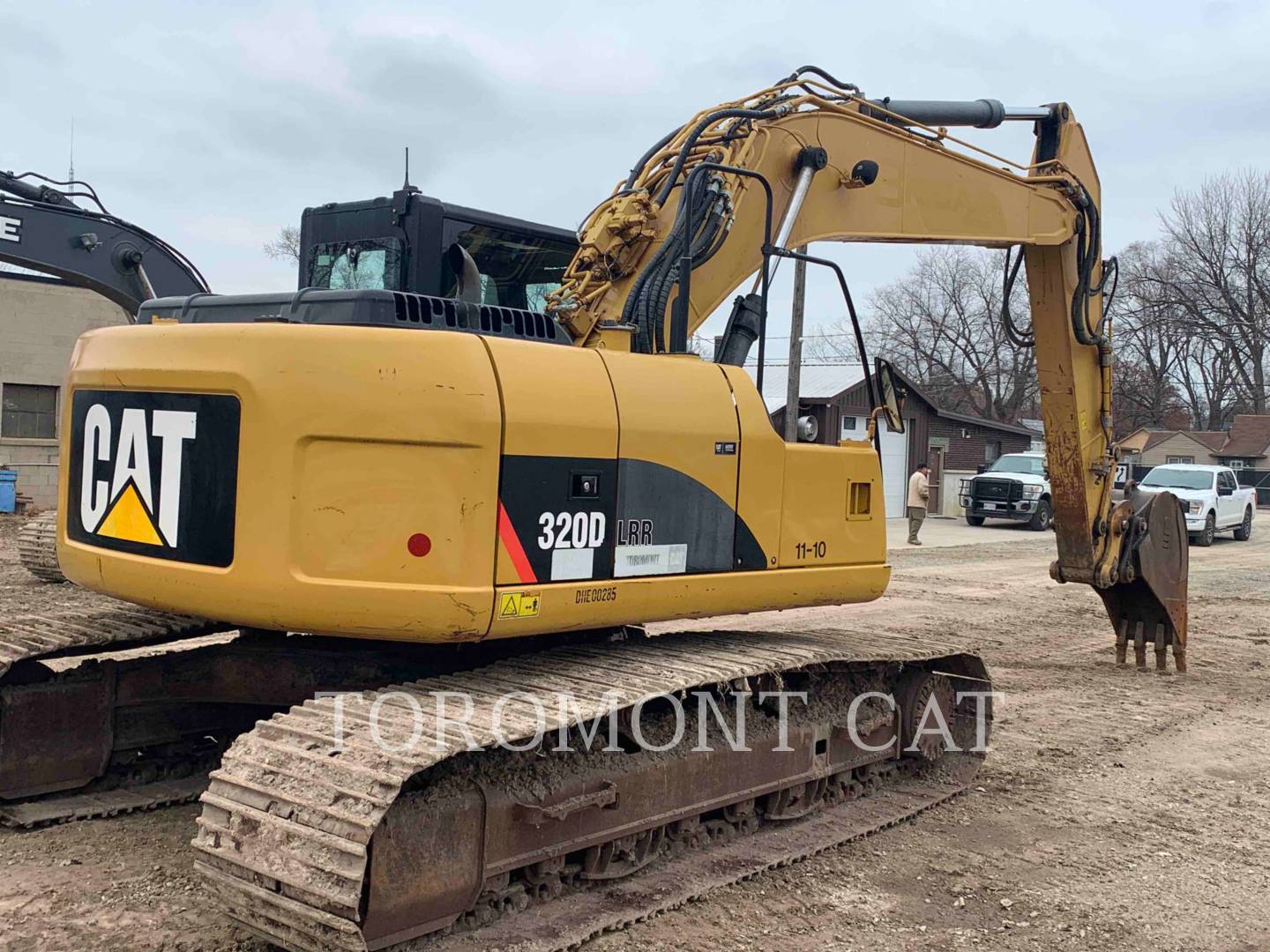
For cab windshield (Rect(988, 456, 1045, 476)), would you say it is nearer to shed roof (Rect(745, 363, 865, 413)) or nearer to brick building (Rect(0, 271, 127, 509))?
shed roof (Rect(745, 363, 865, 413))

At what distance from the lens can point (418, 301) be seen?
4.52m

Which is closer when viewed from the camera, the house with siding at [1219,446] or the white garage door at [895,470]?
the white garage door at [895,470]

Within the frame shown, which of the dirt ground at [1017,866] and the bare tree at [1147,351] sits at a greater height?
the bare tree at [1147,351]

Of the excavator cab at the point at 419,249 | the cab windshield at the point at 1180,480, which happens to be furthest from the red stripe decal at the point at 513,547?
the cab windshield at the point at 1180,480

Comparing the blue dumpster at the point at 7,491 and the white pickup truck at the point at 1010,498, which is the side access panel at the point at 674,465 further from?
the white pickup truck at the point at 1010,498

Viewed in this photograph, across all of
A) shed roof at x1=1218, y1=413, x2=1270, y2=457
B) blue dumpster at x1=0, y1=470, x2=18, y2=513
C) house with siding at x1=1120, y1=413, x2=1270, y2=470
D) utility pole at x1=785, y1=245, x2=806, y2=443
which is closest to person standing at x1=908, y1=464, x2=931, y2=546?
utility pole at x1=785, y1=245, x2=806, y2=443

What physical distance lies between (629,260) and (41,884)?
3.47 metres

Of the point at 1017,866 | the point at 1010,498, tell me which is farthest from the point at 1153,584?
the point at 1010,498

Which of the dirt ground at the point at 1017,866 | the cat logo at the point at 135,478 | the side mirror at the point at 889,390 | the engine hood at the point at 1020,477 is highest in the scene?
the engine hood at the point at 1020,477

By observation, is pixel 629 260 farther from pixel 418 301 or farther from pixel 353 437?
pixel 353 437

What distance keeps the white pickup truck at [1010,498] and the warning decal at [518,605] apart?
23956 mm

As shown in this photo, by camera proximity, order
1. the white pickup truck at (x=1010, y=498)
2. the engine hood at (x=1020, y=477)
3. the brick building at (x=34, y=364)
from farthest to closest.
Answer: the engine hood at (x=1020, y=477)
the white pickup truck at (x=1010, y=498)
the brick building at (x=34, y=364)

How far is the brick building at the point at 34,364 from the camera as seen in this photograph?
21000mm

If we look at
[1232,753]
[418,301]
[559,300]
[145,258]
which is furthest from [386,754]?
[145,258]
